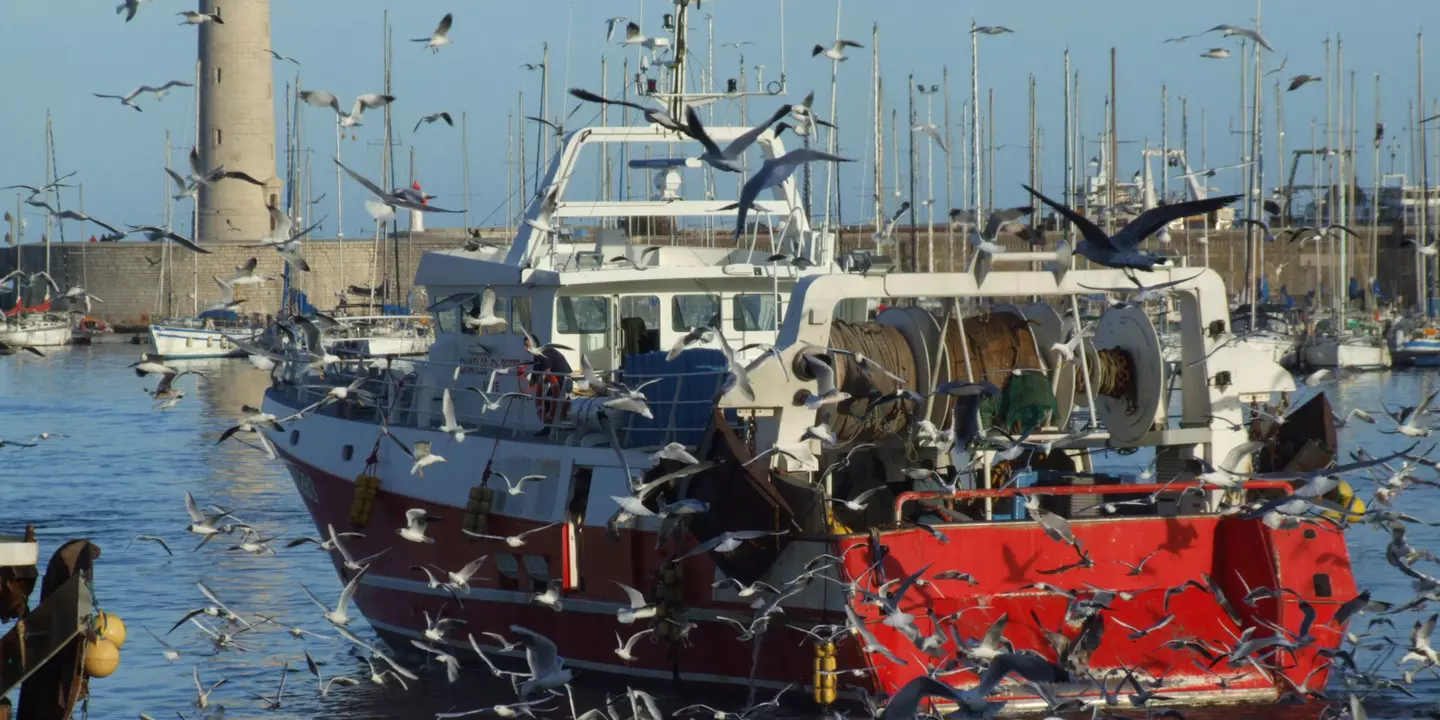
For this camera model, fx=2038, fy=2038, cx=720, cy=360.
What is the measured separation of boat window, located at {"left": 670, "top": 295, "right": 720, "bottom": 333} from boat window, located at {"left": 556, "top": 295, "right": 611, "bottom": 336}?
59 centimetres

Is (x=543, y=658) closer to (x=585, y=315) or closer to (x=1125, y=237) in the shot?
(x=1125, y=237)

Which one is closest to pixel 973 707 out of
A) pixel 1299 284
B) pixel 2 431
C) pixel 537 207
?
pixel 537 207

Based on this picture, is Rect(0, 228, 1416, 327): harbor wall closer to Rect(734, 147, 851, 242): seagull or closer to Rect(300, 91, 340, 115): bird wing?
Rect(300, 91, 340, 115): bird wing

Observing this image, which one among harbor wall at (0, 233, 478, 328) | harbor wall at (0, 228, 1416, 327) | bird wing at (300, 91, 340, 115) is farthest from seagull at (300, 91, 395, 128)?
harbor wall at (0, 233, 478, 328)

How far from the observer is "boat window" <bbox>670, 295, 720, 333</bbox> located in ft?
57.8

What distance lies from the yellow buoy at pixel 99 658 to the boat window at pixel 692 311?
6.99 m

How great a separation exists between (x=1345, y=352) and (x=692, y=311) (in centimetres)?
4267

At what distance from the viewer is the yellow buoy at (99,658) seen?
37.7ft

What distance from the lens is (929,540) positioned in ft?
43.3

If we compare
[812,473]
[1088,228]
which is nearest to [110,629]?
[812,473]

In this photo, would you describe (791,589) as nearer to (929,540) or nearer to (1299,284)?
(929,540)

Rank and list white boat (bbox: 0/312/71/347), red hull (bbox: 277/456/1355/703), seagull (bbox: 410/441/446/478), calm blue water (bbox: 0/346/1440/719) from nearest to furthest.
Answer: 1. red hull (bbox: 277/456/1355/703)
2. seagull (bbox: 410/441/446/478)
3. calm blue water (bbox: 0/346/1440/719)
4. white boat (bbox: 0/312/71/347)

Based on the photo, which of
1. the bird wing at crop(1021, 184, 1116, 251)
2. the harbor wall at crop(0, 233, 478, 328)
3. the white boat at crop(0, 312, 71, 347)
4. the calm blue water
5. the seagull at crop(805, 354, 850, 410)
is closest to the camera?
the bird wing at crop(1021, 184, 1116, 251)

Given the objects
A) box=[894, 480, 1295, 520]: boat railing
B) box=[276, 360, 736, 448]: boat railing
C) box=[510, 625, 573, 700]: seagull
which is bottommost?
box=[510, 625, 573, 700]: seagull
